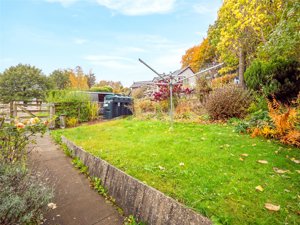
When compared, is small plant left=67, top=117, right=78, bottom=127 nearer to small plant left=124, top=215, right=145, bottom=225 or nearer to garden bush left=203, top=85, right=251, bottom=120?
garden bush left=203, top=85, right=251, bottom=120

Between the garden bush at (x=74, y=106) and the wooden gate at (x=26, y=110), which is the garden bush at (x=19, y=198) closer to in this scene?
the garden bush at (x=74, y=106)

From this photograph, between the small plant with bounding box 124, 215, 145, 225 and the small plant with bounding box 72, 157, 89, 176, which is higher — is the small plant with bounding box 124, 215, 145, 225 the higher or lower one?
the lower one

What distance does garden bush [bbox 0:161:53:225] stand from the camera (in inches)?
52.6

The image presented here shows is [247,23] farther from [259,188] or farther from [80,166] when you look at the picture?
[80,166]

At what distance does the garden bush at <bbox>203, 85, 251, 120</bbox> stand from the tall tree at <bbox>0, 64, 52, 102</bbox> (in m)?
23.0

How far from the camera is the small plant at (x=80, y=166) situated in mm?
3041

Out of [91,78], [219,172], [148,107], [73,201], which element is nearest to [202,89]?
[148,107]

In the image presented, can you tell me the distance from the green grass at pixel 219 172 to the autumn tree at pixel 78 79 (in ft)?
76.7

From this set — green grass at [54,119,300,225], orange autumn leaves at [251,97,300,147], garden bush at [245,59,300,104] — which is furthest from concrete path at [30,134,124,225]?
garden bush at [245,59,300,104]

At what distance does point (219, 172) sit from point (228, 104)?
13.0ft

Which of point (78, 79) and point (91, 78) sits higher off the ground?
point (91, 78)

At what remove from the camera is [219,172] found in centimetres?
216

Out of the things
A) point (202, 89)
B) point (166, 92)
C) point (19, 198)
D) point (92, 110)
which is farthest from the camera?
point (92, 110)

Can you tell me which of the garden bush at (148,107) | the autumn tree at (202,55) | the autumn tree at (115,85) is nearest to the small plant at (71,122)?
the garden bush at (148,107)
